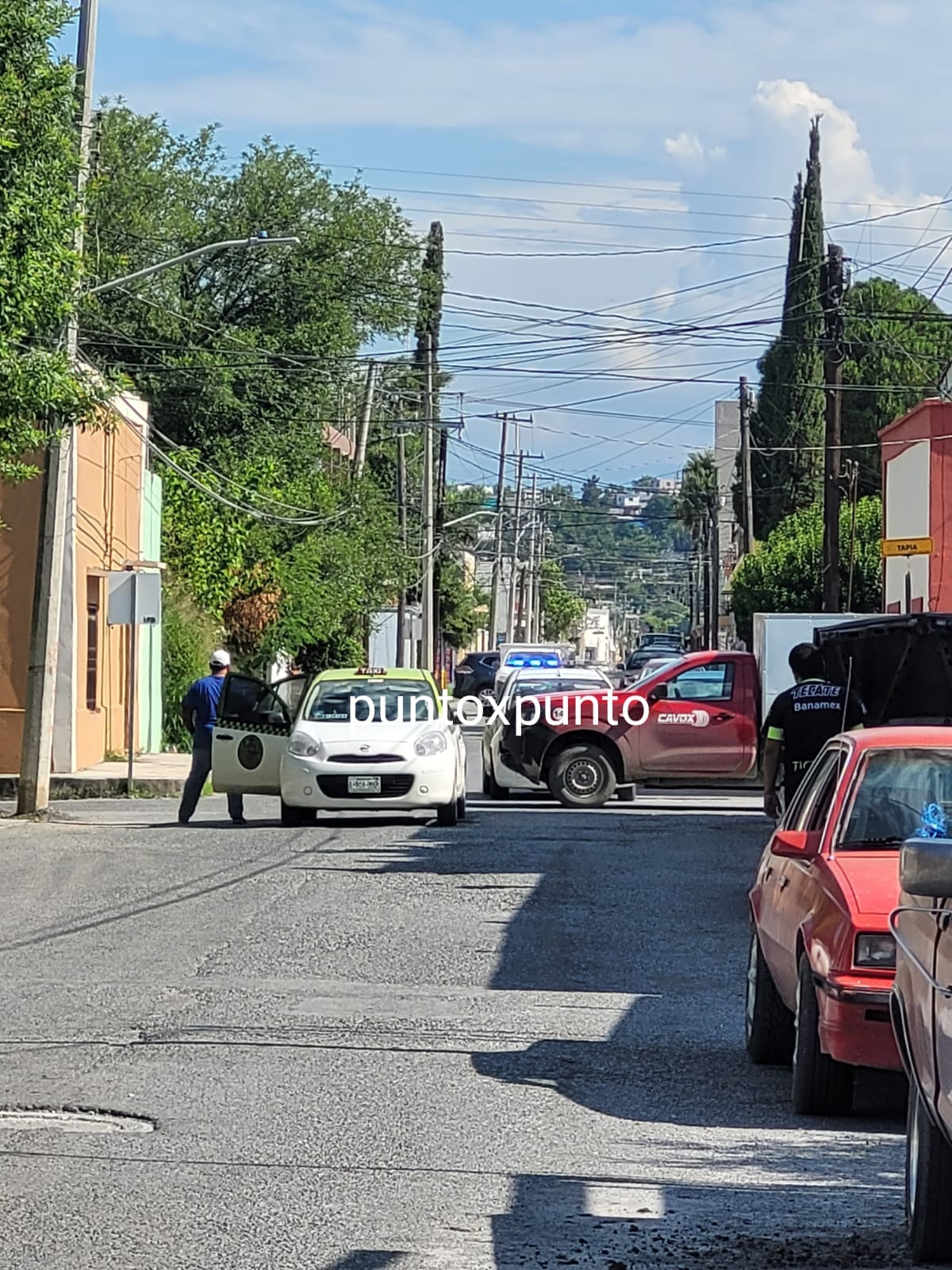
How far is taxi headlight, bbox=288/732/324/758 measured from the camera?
814 inches

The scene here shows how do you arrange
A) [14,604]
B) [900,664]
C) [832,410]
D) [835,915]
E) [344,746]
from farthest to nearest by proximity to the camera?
[832,410]
[14,604]
[344,746]
[900,664]
[835,915]

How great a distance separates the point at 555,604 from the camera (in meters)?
155

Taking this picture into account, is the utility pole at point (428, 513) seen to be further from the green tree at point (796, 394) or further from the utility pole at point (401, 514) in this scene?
the green tree at point (796, 394)

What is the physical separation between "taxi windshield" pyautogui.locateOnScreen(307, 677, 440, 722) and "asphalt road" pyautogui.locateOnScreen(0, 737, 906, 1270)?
13.1 feet

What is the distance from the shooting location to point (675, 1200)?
22.3 feet

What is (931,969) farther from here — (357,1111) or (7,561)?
(7,561)

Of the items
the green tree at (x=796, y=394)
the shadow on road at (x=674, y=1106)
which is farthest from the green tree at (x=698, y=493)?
the shadow on road at (x=674, y=1106)

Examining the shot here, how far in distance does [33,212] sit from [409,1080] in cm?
1079

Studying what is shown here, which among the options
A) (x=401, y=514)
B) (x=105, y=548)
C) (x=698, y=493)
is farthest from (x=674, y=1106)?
(x=698, y=493)

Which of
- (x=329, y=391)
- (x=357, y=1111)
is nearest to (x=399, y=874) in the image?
(x=357, y=1111)

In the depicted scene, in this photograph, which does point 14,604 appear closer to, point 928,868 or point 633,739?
point 633,739

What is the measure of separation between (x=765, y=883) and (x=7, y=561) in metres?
21.2

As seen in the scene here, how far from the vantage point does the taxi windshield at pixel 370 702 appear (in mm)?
21500

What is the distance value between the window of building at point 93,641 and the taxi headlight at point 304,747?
35.5 ft
